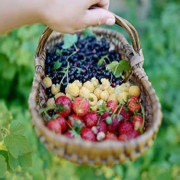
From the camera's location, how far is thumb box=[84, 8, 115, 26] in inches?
37.2

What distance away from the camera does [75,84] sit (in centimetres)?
119

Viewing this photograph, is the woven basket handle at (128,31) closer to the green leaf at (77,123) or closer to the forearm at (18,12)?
the forearm at (18,12)

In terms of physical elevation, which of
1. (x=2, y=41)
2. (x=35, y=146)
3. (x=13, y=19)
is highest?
(x=13, y=19)

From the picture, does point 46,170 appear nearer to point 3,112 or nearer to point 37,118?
point 3,112

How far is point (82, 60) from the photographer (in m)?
1.36

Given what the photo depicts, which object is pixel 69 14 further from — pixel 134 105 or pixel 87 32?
pixel 87 32

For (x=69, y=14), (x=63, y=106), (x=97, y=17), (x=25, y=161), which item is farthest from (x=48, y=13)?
(x=25, y=161)

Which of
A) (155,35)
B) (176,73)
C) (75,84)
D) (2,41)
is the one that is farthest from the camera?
(155,35)

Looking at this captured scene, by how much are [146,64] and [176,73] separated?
0.30 meters

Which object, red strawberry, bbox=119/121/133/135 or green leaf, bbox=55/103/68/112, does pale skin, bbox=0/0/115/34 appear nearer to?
green leaf, bbox=55/103/68/112

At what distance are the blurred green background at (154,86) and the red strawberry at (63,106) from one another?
1.47ft

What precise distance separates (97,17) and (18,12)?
0.30m

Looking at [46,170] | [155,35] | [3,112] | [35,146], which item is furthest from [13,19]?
[155,35]

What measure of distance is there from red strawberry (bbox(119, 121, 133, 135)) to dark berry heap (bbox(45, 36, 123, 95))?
289 millimetres
